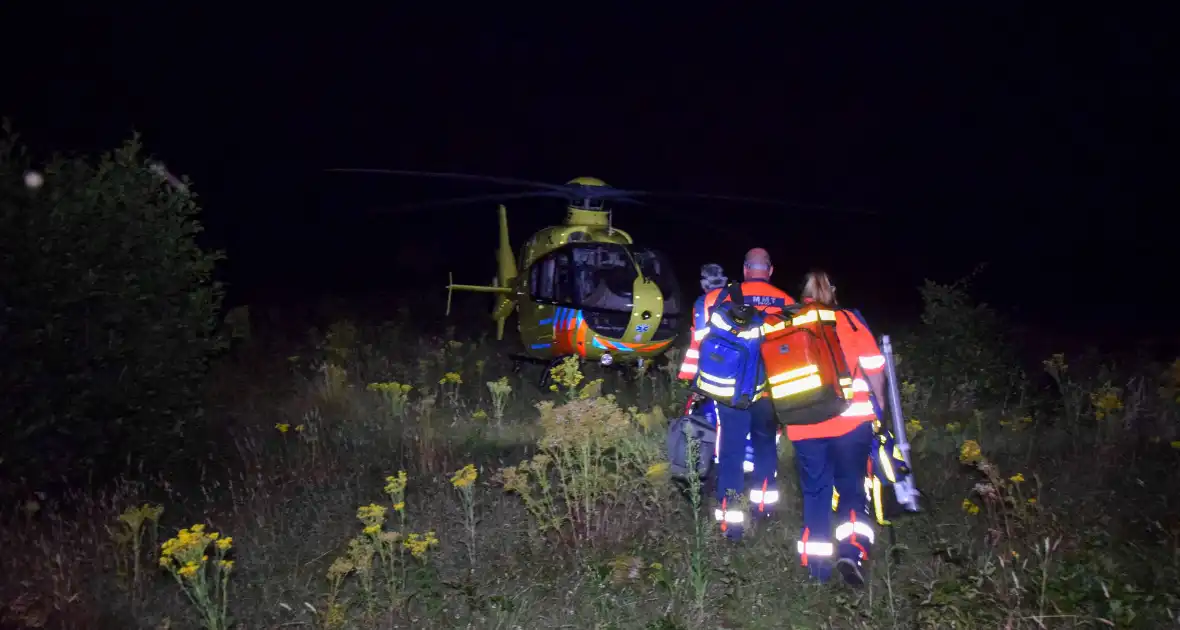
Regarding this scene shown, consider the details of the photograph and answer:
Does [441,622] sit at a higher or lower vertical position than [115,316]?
lower

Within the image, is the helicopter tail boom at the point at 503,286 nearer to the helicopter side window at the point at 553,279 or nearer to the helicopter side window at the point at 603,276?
the helicopter side window at the point at 553,279

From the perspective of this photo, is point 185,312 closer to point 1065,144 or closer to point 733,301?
point 733,301

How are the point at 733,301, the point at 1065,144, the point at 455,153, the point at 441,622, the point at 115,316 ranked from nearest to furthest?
the point at 441,622 → the point at 733,301 → the point at 115,316 → the point at 1065,144 → the point at 455,153

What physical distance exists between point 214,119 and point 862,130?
163ft

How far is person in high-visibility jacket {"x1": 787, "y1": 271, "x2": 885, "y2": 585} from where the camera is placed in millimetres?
5355

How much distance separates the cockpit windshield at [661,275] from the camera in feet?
36.6

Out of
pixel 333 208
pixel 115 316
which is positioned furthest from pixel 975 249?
pixel 333 208

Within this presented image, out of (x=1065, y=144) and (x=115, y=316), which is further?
(x=1065, y=144)

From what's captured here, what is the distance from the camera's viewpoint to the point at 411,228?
63562mm

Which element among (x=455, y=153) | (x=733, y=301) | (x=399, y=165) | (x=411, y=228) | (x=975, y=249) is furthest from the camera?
(x=455, y=153)

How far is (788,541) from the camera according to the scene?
6105 millimetres

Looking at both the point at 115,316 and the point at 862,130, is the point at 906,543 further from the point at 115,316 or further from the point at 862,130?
the point at 862,130

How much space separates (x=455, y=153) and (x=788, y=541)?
87972 millimetres

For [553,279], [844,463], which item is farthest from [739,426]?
[553,279]
